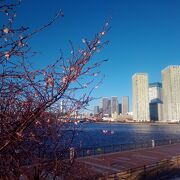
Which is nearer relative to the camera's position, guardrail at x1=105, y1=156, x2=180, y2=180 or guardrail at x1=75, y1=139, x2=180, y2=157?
guardrail at x1=105, y1=156, x2=180, y2=180

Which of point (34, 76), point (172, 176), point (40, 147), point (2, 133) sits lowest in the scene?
point (172, 176)

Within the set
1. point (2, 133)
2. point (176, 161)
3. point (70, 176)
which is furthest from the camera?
point (176, 161)

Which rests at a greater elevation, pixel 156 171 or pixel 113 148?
pixel 113 148

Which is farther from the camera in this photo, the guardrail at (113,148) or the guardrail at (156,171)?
the guardrail at (113,148)

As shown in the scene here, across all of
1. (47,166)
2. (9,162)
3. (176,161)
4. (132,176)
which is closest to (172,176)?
(176,161)

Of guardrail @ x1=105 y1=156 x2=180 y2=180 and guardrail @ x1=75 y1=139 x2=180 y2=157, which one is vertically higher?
guardrail @ x1=75 y1=139 x2=180 y2=157

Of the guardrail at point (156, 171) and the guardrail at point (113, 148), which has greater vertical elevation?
the guardrail at point (113, 148)

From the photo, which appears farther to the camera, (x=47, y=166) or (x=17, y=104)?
(x=47, y=166)

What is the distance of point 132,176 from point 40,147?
15.2 metres

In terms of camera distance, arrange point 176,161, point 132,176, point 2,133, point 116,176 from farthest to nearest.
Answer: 1. point 176,161
2. point 132,176
3. point 116,176
4. point 2,133

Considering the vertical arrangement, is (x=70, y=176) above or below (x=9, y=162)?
below

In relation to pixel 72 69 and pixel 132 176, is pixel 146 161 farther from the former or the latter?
pixel 72 69

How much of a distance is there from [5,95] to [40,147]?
2706 mm

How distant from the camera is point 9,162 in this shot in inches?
190
